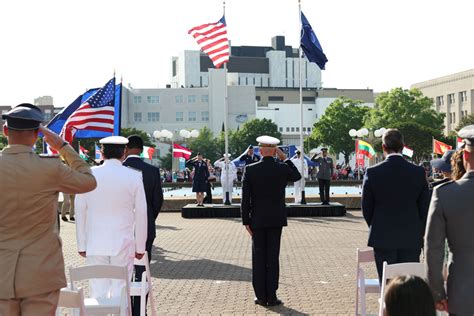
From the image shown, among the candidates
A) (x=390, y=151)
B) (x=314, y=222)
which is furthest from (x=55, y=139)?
(x=314, y=222)

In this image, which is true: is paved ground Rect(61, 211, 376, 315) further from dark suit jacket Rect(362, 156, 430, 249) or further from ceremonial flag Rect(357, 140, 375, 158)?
ceremonial flag Rect(357, 140, 375, 158)

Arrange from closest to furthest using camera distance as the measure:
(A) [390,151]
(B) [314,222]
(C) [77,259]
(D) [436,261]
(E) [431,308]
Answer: (E) [431,308] < (D) [436,261] < (A) [390,151] < (C) [77,259] < (B) [314,222]

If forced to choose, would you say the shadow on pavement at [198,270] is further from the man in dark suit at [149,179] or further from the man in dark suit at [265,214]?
the man in dark suit at [149,179]

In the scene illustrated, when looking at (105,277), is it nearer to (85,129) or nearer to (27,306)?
(27,306)

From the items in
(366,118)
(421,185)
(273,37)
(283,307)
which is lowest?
(283,307)

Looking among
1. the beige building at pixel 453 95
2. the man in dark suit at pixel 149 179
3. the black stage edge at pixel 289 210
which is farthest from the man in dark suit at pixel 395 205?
the beige building at pixel 453 95

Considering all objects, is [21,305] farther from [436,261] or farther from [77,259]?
[77,259]

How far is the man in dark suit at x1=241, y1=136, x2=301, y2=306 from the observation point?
9258 mm

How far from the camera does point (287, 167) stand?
373 inches

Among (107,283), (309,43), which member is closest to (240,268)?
(107,283)

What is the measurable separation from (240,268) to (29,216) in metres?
8.07

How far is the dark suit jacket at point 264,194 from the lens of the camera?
928 centimetres

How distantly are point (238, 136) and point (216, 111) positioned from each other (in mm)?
20345

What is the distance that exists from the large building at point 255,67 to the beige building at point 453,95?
6050 centimetres
